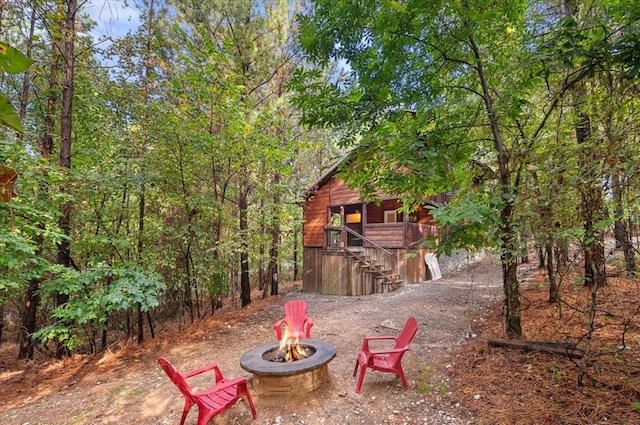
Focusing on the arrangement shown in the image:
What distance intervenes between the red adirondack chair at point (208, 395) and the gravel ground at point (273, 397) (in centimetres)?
26

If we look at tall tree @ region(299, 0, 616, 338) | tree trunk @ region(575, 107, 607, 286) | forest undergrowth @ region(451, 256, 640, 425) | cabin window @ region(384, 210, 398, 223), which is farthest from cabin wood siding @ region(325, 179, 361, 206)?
tree trunk @ region(575, 107, 607, 286)

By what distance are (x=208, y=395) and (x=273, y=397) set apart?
81cm

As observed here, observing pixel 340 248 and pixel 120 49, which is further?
pixel 340 248

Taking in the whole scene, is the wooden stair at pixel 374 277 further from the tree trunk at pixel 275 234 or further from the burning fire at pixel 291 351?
the burning fire at pixel 291 351

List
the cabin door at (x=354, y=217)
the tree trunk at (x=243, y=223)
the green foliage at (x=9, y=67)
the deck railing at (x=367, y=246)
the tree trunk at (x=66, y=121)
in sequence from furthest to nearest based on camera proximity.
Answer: the cabin door at (x=354, y=217) → the deck railing at (x=367, y=246) → the tree trunk at (x=243, y=223) → the tree trunk at (x=66, y=121) → the green foliage at (x=9, y=67)

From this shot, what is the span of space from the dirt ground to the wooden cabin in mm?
3719

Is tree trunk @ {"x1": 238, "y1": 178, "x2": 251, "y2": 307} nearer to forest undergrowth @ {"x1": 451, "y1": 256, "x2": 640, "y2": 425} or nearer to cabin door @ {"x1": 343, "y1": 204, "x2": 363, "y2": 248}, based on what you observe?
Result: forest undergrowth @ {"x1": 451, "y1": 256, "x2": 640, "y2": 425}

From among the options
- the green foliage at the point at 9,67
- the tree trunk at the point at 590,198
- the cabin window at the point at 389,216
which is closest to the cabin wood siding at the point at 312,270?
the cabin window at the point at 389,216

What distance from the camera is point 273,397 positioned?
3.79 metres

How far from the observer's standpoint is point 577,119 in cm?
454

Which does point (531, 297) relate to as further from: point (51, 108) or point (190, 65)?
point (51, 108)

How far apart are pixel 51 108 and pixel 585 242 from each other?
9200mm

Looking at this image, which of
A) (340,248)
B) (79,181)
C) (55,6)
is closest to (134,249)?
(79,181)

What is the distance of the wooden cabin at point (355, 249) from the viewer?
11.0 meters
